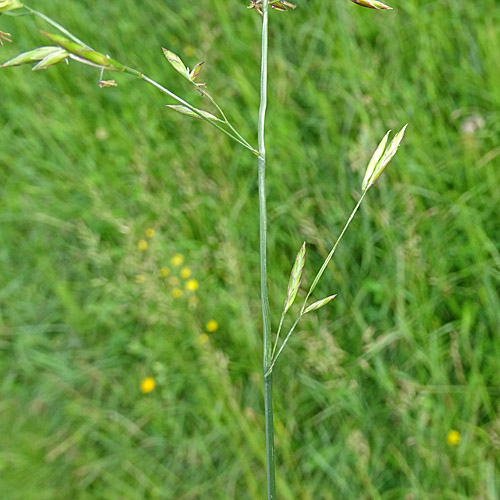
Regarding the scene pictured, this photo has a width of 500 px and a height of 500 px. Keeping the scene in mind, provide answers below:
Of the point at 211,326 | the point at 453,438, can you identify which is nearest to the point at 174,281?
the point at 211,326

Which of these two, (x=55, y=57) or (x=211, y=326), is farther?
(x=211, y=326)

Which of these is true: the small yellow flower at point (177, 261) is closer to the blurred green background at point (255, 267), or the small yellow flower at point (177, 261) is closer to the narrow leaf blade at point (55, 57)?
the blurred green background at point (255, 267)

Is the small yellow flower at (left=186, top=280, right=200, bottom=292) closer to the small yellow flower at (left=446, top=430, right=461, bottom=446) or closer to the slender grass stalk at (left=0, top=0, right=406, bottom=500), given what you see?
the small yellow flower at (left=446, top=430, right=461, bottom=446)

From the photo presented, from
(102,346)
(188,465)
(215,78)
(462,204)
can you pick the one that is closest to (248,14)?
(215,78)

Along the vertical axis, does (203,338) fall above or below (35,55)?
below

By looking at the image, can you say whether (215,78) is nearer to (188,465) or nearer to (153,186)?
(153,186)

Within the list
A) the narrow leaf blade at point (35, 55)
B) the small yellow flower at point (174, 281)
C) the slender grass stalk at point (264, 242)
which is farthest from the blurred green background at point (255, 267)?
the narrow leaf blade at point (35, 55)

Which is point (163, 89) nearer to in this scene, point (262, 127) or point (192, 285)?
point (262, 127)
